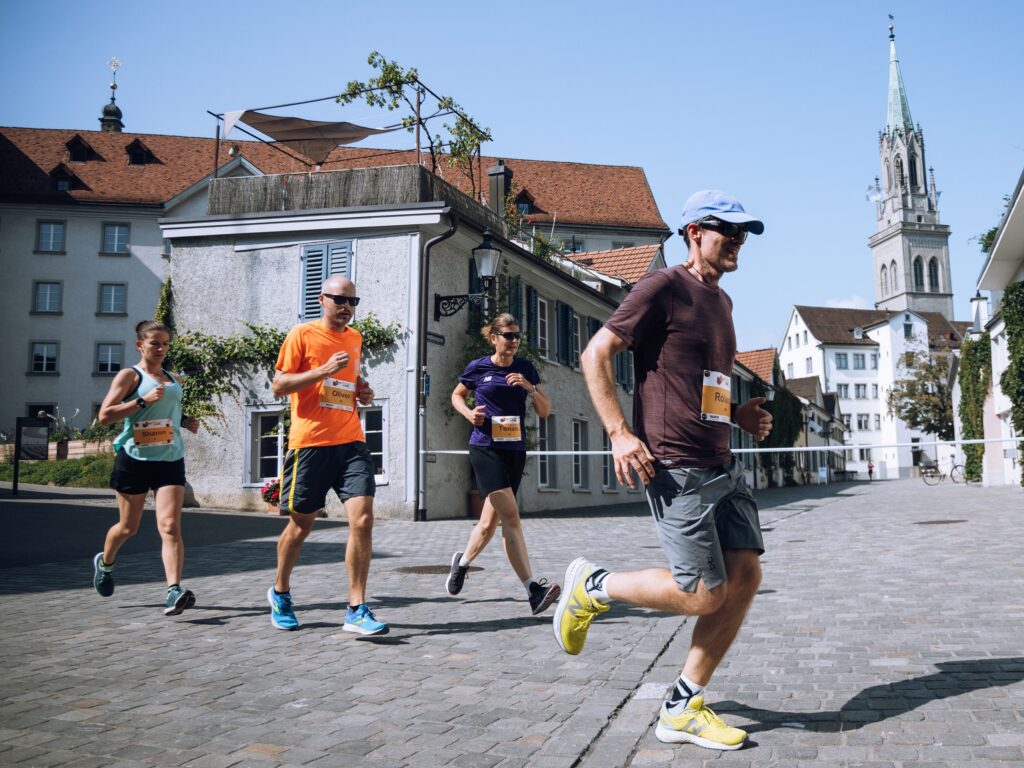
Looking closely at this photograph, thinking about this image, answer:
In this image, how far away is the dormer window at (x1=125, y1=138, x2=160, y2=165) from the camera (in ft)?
155

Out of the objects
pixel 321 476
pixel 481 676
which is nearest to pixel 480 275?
pixel 321 476

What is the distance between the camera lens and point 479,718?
13.2 ft

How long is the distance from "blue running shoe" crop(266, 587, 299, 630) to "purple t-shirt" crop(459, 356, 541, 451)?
1.63 m

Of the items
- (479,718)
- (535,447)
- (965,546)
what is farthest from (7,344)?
(479,718)

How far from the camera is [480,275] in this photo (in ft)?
57.5

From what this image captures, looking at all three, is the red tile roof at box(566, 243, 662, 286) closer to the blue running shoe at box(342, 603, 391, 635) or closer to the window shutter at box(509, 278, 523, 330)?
the window shutter at box(509, 278, 523, 330)

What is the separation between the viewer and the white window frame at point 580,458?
86.4 ft

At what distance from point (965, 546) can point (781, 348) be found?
345 feet

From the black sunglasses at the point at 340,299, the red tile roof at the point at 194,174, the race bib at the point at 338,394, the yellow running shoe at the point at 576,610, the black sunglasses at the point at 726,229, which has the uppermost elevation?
the red tile roof at the point at 194,174

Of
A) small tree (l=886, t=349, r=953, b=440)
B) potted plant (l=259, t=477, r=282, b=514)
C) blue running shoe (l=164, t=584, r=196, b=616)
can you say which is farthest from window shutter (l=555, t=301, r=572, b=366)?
small tree (l=886, t=349, r=953, b=440)

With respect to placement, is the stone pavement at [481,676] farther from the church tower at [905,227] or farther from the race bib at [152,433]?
the church tower at [905,227]

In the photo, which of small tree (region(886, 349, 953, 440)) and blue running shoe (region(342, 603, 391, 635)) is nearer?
blue running shoe (region(342, 603, 391, 635))

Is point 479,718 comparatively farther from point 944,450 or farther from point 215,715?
point 944,450

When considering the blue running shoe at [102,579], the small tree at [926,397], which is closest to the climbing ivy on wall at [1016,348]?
the blue running shoe at [102,579]
